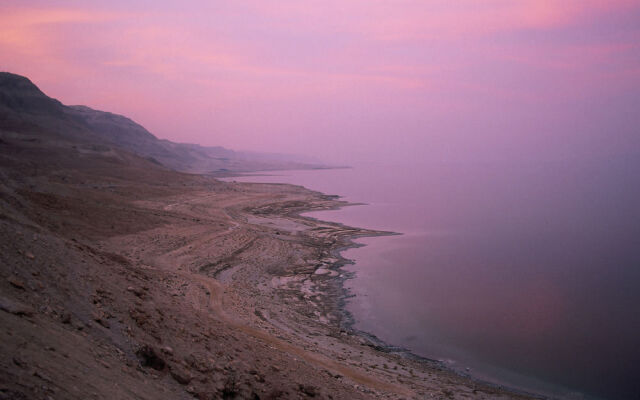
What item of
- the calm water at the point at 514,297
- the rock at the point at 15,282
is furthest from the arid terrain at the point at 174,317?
the calm water at the point at 514,297

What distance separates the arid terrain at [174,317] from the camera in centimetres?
583

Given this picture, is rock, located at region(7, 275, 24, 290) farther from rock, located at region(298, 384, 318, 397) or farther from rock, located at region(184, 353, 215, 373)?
rock, located at region(298, 384, 318, 397)

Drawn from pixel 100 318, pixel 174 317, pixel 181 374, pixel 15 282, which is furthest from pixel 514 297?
pixel 15 282

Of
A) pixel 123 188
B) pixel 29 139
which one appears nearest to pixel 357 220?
pixel 123 188

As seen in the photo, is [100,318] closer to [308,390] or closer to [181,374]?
[181,374]

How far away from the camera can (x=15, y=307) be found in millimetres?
6039

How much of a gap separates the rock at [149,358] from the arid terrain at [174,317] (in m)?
0.02

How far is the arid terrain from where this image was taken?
583 centimetres

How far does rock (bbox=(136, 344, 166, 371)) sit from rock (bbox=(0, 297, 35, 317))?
1710mm

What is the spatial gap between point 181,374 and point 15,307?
8.72 ft

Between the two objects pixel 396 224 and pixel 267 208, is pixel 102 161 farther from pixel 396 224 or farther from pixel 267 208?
pixel 396 224

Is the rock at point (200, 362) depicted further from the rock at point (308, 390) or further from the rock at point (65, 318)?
the rock at point (65, 318)

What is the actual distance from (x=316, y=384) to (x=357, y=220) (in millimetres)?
36699

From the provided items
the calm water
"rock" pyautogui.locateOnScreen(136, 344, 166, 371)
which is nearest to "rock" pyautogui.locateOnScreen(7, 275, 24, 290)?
"rock" pyautogui.locateOnScreen(136, 344, 166, 371)
